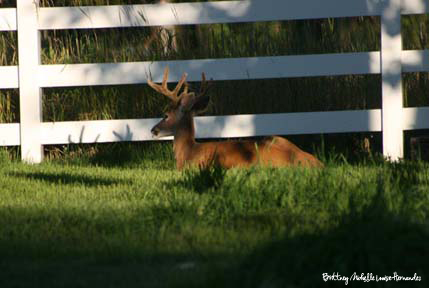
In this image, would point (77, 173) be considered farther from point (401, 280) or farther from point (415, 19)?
point (415, 19)

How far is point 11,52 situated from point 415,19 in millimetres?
4712

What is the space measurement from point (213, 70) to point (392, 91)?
1716 mm

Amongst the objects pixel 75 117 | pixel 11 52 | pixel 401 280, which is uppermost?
pixel 11 52

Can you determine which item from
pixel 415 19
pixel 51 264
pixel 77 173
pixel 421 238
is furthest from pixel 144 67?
pixel 421 238

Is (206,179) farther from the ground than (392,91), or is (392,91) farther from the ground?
(392,91)

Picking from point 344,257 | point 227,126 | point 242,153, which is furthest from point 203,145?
point 344,257

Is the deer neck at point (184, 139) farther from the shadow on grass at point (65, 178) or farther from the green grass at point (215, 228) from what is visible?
the shadow on grass at point (65, 178)

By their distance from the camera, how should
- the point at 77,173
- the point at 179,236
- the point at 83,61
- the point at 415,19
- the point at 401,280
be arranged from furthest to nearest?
the point at 415,19 → the point at 83,61 → the point at 77,173 → the point at 179,236 → the point at 401,280

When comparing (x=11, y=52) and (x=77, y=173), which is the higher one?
(x=11, y=52)

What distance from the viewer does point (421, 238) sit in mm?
3811

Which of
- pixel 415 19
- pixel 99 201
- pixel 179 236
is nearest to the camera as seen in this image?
pixel 179 236

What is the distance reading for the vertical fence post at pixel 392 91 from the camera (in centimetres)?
916

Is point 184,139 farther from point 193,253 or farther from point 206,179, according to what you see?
point 193,253

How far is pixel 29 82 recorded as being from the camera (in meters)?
9.02
